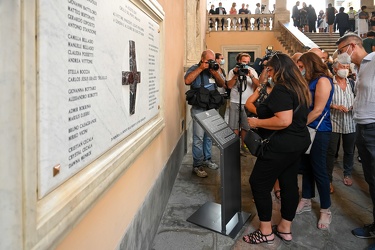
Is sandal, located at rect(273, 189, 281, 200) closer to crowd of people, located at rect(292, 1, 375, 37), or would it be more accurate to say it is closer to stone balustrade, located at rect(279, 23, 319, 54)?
stone balustrade, located at rect(279, 23, 319, 54)

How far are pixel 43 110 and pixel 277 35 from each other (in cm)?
1587

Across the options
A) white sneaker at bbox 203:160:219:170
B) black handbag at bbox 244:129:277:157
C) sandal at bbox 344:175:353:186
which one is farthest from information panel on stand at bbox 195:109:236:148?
sandal at bbox 344:175:353:186

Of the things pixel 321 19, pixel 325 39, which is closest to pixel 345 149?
pixel 325 39

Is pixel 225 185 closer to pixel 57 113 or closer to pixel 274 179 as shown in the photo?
pixel 274 179

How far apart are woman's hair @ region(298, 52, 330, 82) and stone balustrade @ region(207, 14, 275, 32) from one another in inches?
538

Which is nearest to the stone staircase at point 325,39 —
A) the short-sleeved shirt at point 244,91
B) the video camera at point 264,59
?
the video camera at point 264,59

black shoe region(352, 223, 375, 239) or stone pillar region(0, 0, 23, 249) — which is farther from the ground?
stone pillar region(0, 0, 23, 249)

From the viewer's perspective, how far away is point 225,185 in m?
2.77

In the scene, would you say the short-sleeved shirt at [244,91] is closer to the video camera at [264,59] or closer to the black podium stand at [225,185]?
the video camera at [264,59]

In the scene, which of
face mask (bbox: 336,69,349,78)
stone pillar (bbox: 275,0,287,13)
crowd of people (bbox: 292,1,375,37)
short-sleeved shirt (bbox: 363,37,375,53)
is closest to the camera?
face mask (bbox: 336,69,349,78)

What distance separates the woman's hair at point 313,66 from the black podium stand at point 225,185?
95 centimetres

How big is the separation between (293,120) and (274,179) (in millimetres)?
543

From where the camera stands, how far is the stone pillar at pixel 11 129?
783mm

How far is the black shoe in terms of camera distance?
2.82 m
